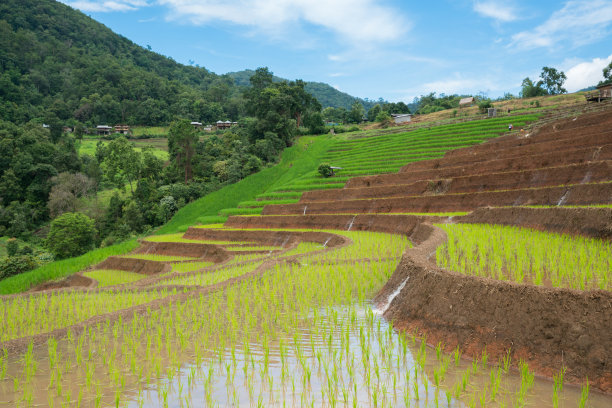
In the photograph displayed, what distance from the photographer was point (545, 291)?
404cm

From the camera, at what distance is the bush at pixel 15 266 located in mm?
22531

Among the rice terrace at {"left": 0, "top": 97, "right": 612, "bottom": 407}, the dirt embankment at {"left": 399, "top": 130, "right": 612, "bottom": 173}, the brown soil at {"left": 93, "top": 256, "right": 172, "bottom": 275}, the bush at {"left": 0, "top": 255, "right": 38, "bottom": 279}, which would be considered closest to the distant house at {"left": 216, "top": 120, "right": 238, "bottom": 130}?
the bush at {"left": 0, "top": 255, "right": 38, "bottom": 279}

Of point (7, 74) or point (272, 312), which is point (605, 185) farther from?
point (7, 74)

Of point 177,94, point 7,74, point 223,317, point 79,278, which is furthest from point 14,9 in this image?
point 223,317

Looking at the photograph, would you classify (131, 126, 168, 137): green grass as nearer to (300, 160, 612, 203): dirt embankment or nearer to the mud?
the mud

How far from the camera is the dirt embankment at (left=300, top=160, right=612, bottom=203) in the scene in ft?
44.8

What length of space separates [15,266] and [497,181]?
2592cm

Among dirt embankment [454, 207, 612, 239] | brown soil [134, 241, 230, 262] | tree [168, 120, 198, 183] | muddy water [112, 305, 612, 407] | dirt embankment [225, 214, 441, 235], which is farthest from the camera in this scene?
tree [168, 120, 198, 183]

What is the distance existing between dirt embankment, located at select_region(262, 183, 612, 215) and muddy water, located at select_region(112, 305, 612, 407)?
9540mm

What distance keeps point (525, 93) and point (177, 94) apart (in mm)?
73067

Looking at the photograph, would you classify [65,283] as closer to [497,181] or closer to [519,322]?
[519,322]

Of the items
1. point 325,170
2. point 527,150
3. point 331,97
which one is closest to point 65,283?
point 325,170

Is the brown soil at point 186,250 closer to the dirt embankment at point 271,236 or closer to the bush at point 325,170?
the dirt embankment at point 271,236

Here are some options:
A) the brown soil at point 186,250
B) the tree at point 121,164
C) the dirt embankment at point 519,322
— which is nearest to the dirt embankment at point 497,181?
the brown soil at point 186,250
